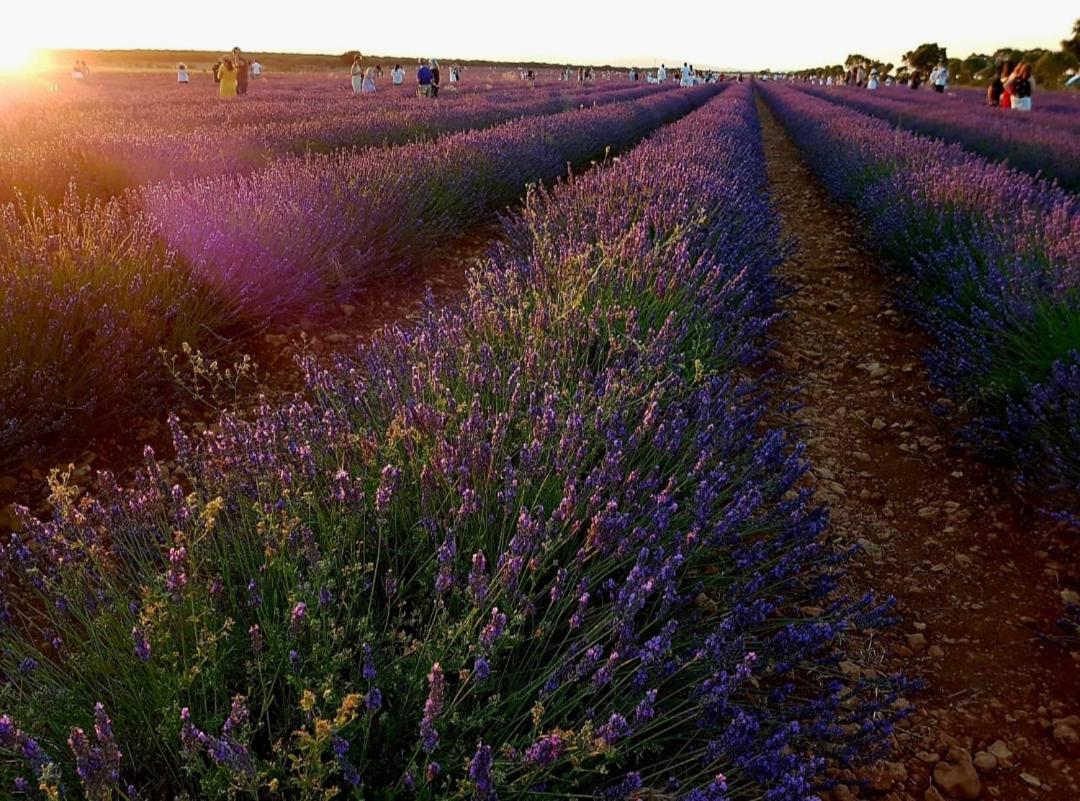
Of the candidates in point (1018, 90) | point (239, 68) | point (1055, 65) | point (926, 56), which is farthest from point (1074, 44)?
point (239, 68)

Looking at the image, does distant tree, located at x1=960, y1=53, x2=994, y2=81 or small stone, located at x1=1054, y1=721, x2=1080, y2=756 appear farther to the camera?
distant tree, located at x1=960, y1=53, x2=994, y2=81

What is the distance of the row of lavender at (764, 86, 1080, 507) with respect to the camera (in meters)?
2.54

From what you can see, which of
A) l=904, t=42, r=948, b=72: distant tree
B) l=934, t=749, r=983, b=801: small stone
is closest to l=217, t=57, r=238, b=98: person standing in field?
l=934, t=749, r=983, b=801: small stone

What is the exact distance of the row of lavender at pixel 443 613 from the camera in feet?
3.41

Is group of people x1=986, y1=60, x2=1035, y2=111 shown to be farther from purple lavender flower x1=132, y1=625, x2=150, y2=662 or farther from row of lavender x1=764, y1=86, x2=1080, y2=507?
purple lavender flower x1=132, y1=625, x2=150, y2=662

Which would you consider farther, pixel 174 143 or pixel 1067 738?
pixel 174 143

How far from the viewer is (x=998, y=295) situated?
3.37 m

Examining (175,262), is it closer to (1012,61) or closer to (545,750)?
(545,750)

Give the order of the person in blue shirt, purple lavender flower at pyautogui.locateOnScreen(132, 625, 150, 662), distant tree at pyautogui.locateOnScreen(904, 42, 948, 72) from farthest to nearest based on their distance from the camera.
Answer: distant tree at pyautogui.locateOnScreen(904, 42, 948, 72)
the person in blue shirt
purple lavender flower at pyautogui.locateOnScreen(132, 625, 150, 662)

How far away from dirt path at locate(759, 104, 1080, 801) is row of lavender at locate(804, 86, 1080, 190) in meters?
3.57

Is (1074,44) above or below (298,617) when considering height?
above

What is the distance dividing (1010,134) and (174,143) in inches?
378

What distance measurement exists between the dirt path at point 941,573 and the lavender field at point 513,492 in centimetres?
2

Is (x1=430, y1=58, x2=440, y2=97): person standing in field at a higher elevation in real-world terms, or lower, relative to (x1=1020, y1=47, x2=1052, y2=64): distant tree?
lower
